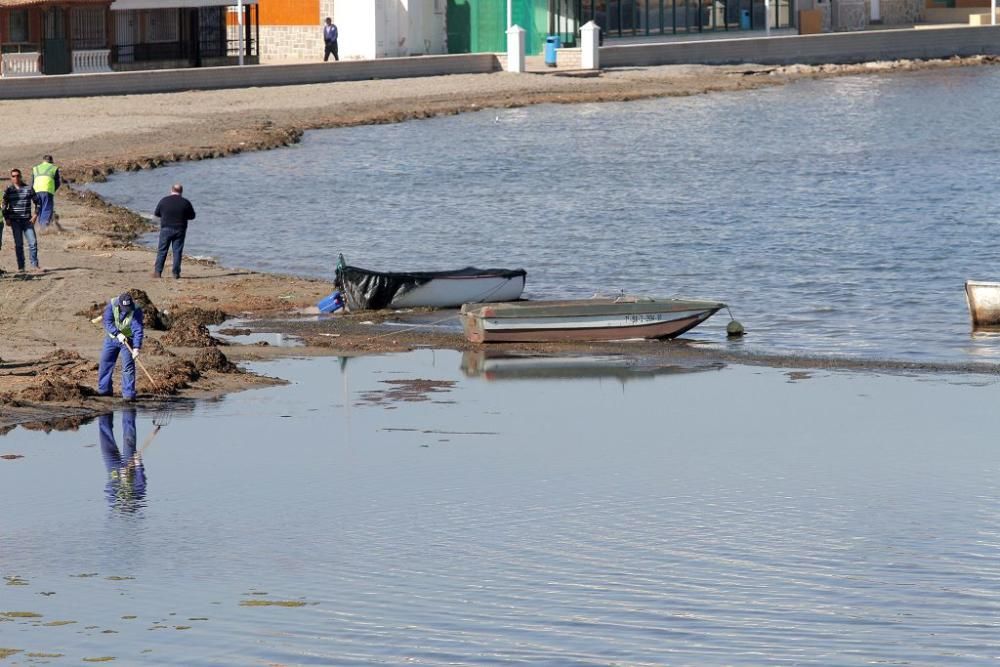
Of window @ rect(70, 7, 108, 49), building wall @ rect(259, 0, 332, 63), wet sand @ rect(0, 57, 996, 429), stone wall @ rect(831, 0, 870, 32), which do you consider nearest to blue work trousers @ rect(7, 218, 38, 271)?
wet sand @ rect(0, 57, 996, 429)

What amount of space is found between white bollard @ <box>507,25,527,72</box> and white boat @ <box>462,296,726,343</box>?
4469cm

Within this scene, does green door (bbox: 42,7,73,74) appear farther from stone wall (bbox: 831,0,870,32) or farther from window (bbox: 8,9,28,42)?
stone wall (bbox: 831,0,870,32)

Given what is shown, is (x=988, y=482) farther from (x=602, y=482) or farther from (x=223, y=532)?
(x=223, y=532)

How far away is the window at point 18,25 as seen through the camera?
58.6 meters

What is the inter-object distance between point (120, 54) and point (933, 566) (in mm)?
53185

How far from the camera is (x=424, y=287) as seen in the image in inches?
1090

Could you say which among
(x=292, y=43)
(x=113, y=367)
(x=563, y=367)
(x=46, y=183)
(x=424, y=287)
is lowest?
(x=563, y=367)

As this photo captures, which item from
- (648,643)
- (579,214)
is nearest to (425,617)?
(648,643)

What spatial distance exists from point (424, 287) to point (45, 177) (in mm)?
8634

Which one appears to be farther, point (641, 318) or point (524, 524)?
point (641, 318)

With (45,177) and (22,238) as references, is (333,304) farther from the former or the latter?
(45,177)

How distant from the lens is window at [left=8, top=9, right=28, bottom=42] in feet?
192

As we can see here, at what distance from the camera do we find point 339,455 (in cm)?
1889

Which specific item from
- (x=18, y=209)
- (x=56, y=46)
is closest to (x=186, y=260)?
(x=18, y=209)
